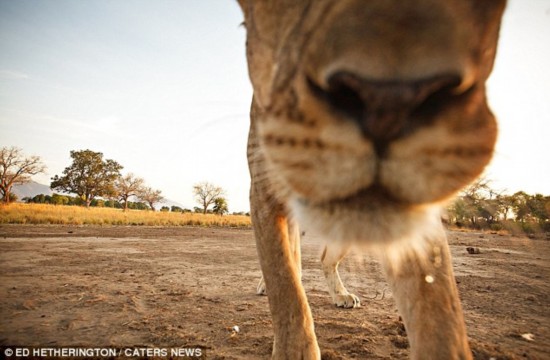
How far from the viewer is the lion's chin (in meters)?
1.16

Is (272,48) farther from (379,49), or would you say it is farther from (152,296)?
(152,296)

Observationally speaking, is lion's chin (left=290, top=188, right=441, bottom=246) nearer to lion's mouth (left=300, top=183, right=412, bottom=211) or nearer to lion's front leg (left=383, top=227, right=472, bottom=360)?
lion's mouth (left=300, top=183, right=412, bottom=211)

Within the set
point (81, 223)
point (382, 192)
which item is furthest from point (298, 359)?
point (81, 223)

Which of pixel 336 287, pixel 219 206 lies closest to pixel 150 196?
pixel 219 206

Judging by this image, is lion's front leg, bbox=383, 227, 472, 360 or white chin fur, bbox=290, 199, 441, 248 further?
lion's front leg, bbox=383, 227, 472, 360

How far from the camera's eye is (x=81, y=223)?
28.2 m

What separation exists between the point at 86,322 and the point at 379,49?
4.19 metres

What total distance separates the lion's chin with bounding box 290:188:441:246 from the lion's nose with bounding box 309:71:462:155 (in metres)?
0.23

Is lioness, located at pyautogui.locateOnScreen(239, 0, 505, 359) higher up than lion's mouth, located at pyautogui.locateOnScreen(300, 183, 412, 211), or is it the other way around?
lioness, located at pyautogui.locateOnScreen(239, 0, 505, 359)

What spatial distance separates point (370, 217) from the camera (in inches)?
46.0

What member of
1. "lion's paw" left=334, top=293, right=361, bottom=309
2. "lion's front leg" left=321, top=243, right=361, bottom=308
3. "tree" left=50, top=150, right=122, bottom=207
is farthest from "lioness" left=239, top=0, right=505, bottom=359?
"tree" left=50, top=150, right=122, bottom=207

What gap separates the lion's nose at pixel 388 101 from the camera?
89 cm

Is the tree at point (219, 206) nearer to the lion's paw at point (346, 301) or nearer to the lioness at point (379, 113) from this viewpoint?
the lion's paw at point (346, 301)

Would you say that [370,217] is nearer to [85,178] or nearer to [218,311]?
[218,311]
